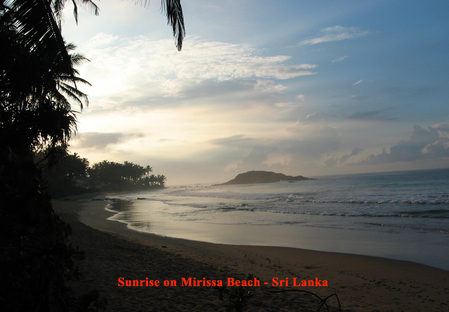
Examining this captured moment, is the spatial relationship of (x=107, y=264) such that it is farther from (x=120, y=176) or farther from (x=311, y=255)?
(x=120, y=176)

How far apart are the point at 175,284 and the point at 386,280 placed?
4569 mm

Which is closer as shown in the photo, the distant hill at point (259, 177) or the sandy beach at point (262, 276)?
the sandy beach at point (262, 276)

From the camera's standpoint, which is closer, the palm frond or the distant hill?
the palm frond

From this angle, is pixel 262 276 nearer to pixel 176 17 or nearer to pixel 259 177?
pixel 176 17

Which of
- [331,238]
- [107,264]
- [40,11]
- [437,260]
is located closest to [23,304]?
[40,11]

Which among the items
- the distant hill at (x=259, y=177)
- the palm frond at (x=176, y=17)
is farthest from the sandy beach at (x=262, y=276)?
the distant hill at (x=259, y=177)

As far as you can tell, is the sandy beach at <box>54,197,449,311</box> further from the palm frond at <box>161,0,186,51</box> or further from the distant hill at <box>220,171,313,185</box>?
the distant hill at <box>220,171,313,185</box>

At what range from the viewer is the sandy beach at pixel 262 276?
4453 millimetres

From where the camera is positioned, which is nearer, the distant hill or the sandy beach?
the sandy beach

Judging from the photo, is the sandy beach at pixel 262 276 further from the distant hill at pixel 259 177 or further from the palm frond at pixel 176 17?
the distant hill at pixel 259 177

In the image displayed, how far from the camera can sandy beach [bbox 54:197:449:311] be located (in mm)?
4453

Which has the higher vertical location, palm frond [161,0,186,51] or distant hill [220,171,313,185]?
palm frond [161,0,186,51]

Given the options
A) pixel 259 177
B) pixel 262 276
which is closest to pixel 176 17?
pixel 262 276

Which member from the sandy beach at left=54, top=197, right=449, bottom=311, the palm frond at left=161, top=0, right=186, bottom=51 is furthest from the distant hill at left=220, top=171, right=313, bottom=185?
the palm frond at left=161, top=0, right=186, bottom=51
